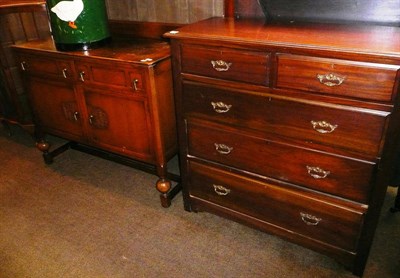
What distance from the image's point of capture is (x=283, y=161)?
147 centimetres

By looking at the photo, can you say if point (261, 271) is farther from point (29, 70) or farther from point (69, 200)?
point (29, 70)

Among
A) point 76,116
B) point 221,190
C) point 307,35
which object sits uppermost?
point 307,35

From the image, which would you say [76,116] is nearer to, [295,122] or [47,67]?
[47,67]

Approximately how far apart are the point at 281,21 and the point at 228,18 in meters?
0.29

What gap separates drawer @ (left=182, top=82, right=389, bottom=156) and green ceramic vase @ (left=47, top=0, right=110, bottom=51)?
2.41 ft

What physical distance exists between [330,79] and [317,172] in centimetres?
41

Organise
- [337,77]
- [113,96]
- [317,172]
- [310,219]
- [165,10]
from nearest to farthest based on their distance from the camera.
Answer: [337,77], [317,172], [310,219], [113,96], [165,10]

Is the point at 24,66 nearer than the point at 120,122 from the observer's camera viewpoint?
No

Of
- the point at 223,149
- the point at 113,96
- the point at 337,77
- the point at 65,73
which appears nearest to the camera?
the point at 337,77

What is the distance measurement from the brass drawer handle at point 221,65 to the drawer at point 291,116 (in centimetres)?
10

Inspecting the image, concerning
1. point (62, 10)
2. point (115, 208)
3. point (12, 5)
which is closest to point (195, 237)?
point (115, 208)

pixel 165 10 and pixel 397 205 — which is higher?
pixel 165 10

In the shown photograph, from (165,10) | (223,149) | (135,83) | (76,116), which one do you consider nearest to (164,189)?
(223,149)

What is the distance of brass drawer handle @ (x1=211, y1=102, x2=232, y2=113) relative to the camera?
4.92 feet
